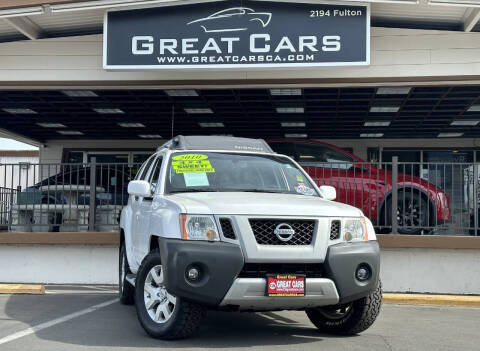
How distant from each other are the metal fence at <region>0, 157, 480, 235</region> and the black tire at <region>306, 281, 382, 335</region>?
385 centimetres

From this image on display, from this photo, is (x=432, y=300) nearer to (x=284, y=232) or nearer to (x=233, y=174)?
(x=233, y=174)

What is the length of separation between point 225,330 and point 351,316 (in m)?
1.22

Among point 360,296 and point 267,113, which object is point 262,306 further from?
point 267,113

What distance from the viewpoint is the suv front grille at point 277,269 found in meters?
5.26

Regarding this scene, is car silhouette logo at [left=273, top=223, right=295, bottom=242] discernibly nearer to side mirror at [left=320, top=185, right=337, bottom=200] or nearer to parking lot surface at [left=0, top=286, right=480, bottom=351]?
parking lot surface at [left=0, top=286, right=480, bottom=351]

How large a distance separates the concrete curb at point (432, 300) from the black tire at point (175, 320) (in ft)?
14.2

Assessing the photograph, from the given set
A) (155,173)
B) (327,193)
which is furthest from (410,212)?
(155,173)

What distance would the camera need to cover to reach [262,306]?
5223 mm

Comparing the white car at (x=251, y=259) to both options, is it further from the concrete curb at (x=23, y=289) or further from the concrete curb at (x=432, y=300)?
the concrete curb at (x=23, y=289)

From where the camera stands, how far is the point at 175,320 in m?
5.32

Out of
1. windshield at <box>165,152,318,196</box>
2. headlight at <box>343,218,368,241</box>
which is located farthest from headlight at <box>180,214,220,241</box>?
headlight at <box>343,218,368,241</box>

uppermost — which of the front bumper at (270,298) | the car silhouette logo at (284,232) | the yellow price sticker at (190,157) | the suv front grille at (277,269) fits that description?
the yellow price sticker at (190,157)

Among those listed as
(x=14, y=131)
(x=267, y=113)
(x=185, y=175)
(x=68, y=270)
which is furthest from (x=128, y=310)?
(x=14, y=131)

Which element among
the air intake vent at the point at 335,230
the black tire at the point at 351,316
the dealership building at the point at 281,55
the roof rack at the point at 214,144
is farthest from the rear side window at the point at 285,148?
the air intake vent at the point at 335,230
